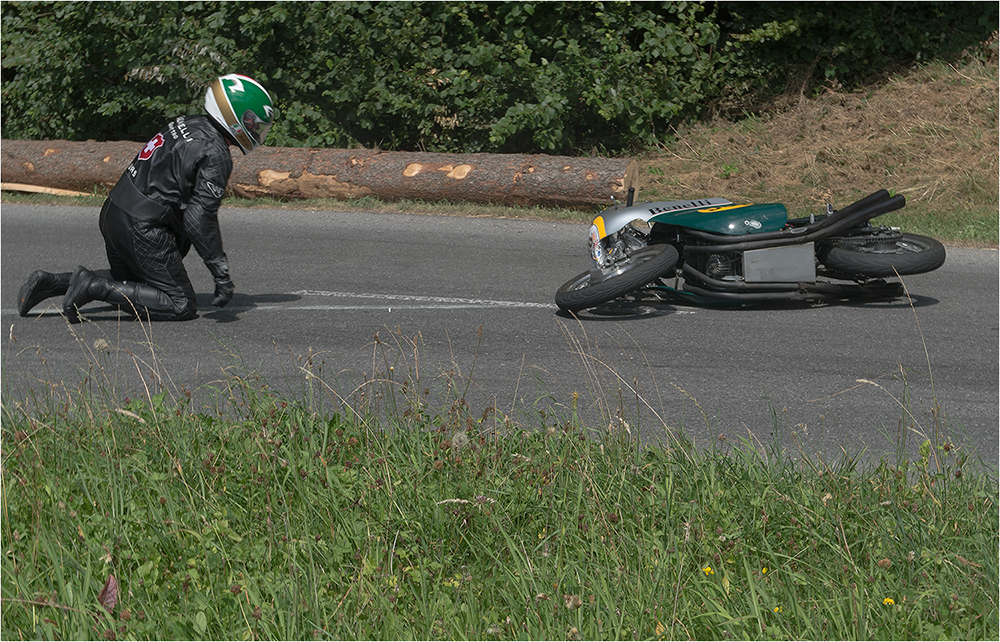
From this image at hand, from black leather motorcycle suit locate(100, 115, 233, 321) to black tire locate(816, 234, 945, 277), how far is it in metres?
4.78

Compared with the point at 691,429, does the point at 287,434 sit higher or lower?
higher

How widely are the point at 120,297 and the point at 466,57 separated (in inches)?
359

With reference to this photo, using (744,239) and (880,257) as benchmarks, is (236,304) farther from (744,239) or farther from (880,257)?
(880,257)

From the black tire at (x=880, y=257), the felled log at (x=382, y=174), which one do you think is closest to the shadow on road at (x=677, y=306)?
the black tire at (x=880, y=257)

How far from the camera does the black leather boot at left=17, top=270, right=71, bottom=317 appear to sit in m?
7.57

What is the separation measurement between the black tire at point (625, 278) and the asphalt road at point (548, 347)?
212 mm

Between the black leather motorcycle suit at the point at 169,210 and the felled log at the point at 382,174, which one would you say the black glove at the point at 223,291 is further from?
the felled log at the point at 382,174

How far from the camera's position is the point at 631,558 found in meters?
3.52

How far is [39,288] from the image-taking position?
7602 millimetres

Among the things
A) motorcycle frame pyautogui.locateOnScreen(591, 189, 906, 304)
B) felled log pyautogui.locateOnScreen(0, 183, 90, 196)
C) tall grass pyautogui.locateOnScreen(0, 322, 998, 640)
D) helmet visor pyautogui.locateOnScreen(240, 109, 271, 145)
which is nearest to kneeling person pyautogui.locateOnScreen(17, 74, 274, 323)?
helmet visor pyautogui.locateOnScreen(240, 109, 271, 145)

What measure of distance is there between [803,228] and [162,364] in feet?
16.0

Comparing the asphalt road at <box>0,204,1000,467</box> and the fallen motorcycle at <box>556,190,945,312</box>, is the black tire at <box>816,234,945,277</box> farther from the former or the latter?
the asphalt road at <box>0,204,1000,467</box>

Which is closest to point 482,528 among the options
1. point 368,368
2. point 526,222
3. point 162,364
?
point 368,368

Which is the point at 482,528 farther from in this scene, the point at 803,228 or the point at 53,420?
the point at 803,228
